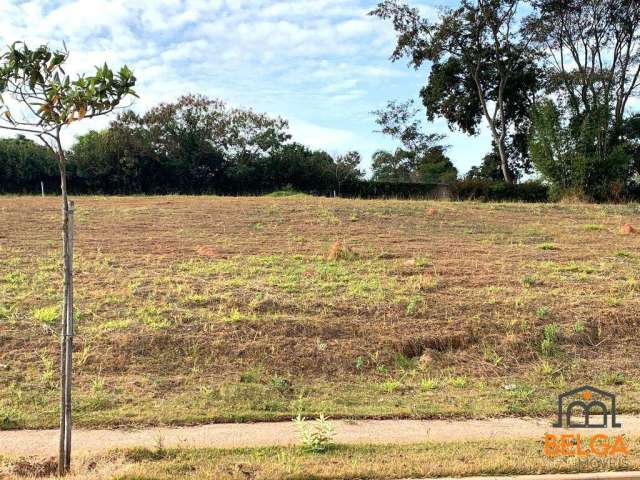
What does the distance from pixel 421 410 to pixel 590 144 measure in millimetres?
22534

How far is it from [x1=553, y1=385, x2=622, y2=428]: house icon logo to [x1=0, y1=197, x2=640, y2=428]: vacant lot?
21 cm

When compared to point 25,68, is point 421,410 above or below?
below

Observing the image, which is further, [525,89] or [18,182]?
[525,89]

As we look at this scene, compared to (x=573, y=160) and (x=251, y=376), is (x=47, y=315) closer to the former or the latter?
(x=251, y=376)

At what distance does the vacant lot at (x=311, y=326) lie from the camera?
5922 mm

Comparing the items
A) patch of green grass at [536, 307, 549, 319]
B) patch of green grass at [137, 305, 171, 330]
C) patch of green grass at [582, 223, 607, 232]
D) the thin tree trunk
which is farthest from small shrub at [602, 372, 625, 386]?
patch of green grass at [582, 223, 607, 232]

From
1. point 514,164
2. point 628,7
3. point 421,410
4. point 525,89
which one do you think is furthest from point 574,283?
point 514,164

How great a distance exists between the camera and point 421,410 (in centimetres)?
560

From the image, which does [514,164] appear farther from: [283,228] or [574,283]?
[574,283]

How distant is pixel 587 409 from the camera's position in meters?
5.39

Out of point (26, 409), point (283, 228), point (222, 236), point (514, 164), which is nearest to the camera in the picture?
point (26, 409)

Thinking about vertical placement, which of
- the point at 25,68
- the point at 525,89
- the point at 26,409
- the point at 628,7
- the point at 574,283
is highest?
the point at 628,7

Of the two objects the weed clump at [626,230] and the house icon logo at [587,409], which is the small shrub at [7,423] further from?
the weed clump at [626,230]

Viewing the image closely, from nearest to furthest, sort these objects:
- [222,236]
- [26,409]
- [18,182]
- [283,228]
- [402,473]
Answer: [402,473] → [26,409] → [222,236] → [283,228] → [18,182]
